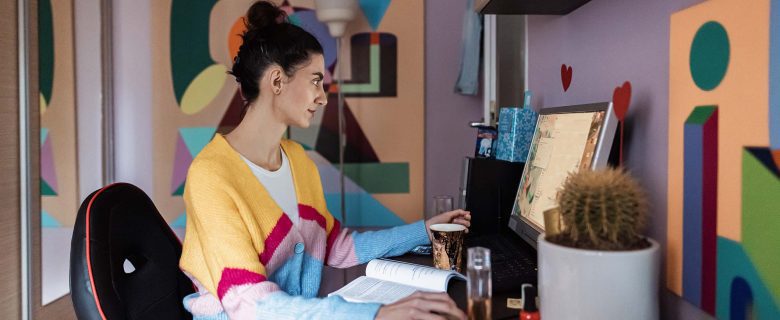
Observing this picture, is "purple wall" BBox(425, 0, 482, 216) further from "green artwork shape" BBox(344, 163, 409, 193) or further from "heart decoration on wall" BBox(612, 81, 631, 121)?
"heart decoration on wall" BBox(612, 81, 631, 121)

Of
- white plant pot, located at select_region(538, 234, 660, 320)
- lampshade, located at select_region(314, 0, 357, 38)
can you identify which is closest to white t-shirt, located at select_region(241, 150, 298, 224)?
white plant pot, located at select_region(538, 234, 660, 320)

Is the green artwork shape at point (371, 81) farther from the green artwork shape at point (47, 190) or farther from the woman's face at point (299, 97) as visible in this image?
the woman's face at point (299, 97)

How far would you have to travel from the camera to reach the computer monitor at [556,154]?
1058 millimetres

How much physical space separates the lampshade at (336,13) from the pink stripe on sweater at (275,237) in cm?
189

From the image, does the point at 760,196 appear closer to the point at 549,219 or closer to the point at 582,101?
the point at 549,219

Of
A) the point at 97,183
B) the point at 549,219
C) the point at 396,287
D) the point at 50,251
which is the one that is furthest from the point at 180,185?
the point at 549,219

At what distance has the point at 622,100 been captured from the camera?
3.35 ft

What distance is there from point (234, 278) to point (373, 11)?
2386 millimetres

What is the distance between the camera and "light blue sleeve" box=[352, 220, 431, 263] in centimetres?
148

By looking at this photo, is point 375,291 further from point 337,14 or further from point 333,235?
point 337,14

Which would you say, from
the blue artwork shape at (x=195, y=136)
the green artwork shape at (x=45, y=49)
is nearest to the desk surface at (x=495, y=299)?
the green artwork shape at (x=45, y=49)

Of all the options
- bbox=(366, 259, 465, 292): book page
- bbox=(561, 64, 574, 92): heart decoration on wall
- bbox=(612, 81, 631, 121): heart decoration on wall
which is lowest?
bbox=(366, 259, 465, 292): book page

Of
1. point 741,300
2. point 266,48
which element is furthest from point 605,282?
point 266,48

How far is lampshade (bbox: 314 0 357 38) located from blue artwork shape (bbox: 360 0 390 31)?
146mm
